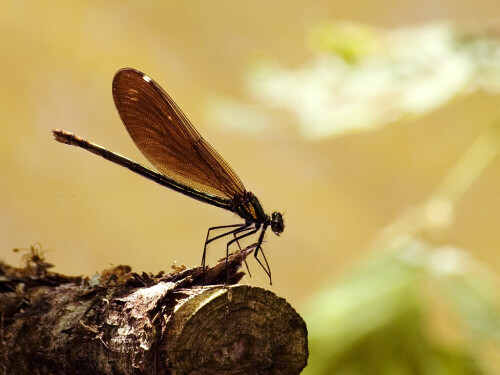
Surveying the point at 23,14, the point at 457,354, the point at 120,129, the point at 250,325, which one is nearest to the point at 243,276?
the point at 250,325

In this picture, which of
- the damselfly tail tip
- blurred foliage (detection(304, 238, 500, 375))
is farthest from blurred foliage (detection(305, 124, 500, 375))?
the damselfly tail tip

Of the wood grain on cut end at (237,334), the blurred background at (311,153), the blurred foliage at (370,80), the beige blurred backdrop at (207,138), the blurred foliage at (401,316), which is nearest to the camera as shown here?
the wood grain on cut end at (237,334)

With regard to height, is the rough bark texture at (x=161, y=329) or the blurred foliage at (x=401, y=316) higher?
the blurred foliage at (x=401, y=316)

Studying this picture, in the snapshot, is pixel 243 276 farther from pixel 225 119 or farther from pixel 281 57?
pixel 281 57

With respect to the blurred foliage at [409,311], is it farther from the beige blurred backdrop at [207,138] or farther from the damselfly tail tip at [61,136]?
the damselfly tail tip at [61,136]

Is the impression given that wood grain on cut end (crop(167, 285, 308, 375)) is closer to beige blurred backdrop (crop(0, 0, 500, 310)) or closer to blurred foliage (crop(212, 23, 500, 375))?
beige blurred backdrop (crop(0, 0, 500, 310))

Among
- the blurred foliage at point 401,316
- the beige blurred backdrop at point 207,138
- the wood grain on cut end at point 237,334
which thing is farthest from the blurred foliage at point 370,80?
the wood grain on cut end at point 237,334
